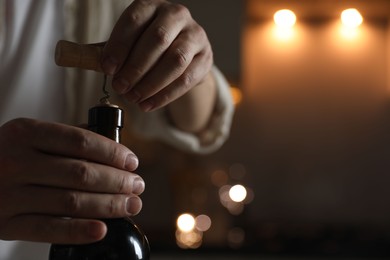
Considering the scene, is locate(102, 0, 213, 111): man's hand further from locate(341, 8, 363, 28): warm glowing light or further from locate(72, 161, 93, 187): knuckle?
locate(341, 8, 363, 28): warm glowing light

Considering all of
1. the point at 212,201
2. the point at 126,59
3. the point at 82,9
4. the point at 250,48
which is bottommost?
the point at 212,201

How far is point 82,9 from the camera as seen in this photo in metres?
0.83

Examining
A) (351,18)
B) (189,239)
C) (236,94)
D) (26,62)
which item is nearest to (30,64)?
(26,62)

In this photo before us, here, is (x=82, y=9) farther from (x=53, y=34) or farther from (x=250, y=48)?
(x=250, y=48)

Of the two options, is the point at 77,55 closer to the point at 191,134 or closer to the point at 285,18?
the point at 191,134

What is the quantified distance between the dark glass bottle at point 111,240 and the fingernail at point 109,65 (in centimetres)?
4

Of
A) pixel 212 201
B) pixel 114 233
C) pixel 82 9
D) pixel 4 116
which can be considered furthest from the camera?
pixel 212 201

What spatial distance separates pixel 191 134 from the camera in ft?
3.32

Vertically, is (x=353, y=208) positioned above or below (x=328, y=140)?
below

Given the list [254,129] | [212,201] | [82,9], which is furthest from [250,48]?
[82,9]

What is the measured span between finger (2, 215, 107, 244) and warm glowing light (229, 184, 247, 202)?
199 cm

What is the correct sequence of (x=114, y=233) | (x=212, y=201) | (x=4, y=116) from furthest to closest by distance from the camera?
(x=212, y=201), (x=4, y=116), (x=114, y=233)

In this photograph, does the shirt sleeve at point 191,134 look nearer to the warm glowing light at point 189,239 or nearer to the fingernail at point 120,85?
the fingernail at point 120,85

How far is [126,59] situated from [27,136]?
10 centimetres
